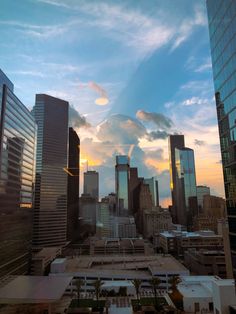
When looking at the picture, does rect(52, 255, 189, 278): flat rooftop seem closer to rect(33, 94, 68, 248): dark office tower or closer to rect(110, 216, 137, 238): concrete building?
rect(33, 94, 68, 248): dark office tower

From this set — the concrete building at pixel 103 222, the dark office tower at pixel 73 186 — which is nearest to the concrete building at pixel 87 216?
the concrete building at pixel 103 222

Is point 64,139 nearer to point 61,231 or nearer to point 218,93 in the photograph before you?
point 61,231

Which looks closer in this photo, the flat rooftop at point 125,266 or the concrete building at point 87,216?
the flat rooftop at point 125,266

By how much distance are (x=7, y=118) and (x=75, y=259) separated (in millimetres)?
47388

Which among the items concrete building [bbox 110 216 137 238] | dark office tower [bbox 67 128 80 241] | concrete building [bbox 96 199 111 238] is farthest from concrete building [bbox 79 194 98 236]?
concrete building [bbox 110 216 137 238]

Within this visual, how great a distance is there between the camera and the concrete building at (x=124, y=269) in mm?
60031

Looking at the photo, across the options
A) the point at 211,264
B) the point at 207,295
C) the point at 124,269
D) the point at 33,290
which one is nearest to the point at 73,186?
the point at 124,269

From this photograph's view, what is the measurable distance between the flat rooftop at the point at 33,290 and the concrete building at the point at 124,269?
18460mm

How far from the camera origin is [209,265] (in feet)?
217

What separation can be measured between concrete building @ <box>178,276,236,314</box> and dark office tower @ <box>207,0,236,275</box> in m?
7.07

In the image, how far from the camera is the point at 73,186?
16562 centimetres

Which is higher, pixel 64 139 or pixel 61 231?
pixel 64 139

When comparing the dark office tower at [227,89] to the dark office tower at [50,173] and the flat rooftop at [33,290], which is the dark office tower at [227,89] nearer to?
the flat rooftop at [33,290]

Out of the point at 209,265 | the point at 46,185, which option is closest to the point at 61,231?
the point at 46,185
